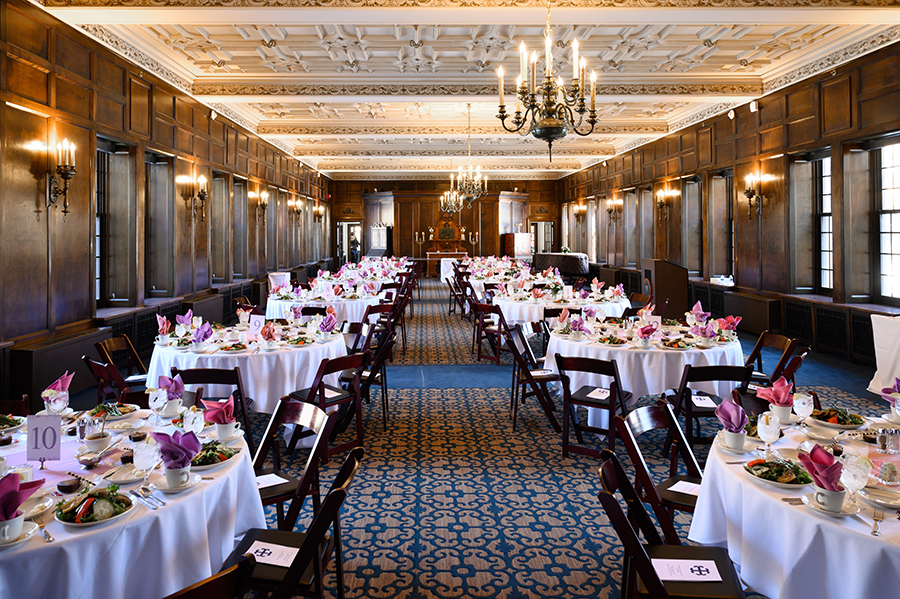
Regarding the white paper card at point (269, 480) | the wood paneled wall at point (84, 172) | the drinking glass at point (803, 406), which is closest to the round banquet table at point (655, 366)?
the drinking glass at point (803, 406)

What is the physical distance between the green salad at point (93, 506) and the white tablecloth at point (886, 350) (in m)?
7.19

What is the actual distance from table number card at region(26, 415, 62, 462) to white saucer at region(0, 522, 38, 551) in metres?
0.53

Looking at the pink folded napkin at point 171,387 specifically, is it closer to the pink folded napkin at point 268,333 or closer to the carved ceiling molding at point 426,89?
the pink folded napkin at point 268,333

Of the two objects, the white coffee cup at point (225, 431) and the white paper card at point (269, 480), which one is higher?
the white coffee cup at point (225, 431)

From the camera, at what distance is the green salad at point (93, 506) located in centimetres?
194

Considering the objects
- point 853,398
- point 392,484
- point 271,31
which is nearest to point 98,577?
point 392,484

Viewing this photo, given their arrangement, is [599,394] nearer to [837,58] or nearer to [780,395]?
[780,395]

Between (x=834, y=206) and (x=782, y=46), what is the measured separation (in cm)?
256

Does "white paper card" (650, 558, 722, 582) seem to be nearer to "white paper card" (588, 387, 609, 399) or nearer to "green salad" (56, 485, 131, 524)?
"green salad" (56, 485, 131, 524)

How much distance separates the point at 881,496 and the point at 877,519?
200 millimetres

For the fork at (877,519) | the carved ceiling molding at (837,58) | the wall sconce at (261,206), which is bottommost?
the fork at (877,519)

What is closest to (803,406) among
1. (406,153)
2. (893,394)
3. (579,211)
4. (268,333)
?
(893,394)

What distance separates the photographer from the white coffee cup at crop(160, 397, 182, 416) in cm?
304

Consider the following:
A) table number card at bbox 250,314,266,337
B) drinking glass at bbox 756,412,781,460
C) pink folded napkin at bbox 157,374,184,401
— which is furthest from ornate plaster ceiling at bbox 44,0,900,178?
drinking glass at bbox 756,412,781,460
